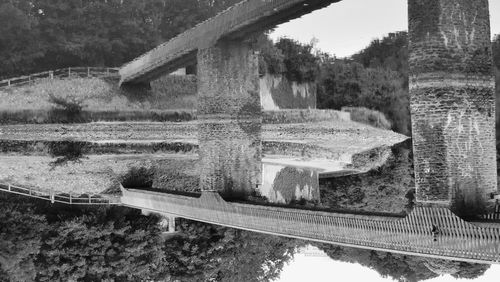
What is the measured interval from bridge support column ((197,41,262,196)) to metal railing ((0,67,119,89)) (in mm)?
9264

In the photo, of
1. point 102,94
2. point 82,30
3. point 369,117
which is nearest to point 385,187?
point 369,117

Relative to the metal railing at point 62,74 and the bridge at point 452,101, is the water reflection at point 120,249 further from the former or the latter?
the bridge at point 452,101

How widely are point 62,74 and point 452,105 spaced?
1700cm

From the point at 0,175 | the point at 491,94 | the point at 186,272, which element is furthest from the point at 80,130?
the point at 491,94

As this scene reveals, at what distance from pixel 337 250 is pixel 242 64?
15643mm

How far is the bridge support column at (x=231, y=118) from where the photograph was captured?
16.0 m

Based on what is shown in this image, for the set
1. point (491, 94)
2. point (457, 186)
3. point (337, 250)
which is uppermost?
point (491, 94)

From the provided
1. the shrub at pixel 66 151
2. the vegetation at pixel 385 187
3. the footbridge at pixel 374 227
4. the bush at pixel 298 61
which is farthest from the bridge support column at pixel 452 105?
the vegetation at pixel 385 187

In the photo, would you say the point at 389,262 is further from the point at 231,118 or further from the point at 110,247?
the point at 231,118

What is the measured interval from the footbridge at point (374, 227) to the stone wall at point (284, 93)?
401 inches

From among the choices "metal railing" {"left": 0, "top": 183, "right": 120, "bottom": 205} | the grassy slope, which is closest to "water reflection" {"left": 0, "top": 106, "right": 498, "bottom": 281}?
"metal railing" {"left": 0, "top": 183, "right": 120, "bottom": 205}

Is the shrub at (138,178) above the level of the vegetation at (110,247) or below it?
above

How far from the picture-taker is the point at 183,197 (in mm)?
16828

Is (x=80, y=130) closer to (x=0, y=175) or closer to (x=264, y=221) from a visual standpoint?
(x=0, y=175)
